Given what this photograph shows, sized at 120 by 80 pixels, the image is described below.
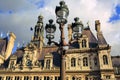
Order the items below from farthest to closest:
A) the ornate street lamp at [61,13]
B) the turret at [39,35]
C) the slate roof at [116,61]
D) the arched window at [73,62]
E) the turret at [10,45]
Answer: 1. the turret at [10,45]
2. the turret at [39,35]
3. the slate roof at [116,61]
4. the arched window at [73,62]
5. the ornate street lamp at [61,13]

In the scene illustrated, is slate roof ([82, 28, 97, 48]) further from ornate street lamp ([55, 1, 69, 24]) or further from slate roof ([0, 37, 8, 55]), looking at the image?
ornate street lamp ([55, 1, 69, 24])

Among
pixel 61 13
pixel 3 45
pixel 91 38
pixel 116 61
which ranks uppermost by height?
pixel 91 38

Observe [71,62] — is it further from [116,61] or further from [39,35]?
[39,35]

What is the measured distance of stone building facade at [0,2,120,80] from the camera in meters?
34.3

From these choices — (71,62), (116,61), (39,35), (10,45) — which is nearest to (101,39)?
(116,61)

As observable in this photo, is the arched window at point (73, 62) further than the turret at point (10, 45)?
No

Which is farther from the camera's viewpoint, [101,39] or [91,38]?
[91,38]

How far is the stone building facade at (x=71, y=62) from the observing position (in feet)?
113

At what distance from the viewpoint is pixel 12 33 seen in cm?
4847

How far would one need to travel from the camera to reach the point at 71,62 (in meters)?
36.7

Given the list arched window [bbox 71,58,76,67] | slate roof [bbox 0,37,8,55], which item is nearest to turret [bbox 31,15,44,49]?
slate roof [bbox 0,37,8,55]

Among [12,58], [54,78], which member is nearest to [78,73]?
[54,78]

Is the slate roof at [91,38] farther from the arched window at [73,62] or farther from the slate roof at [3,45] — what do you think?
the slate roof at [3,45]

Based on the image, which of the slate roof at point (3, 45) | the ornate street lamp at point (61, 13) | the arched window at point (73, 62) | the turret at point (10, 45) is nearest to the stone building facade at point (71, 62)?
the arched window at point (73, 62)
